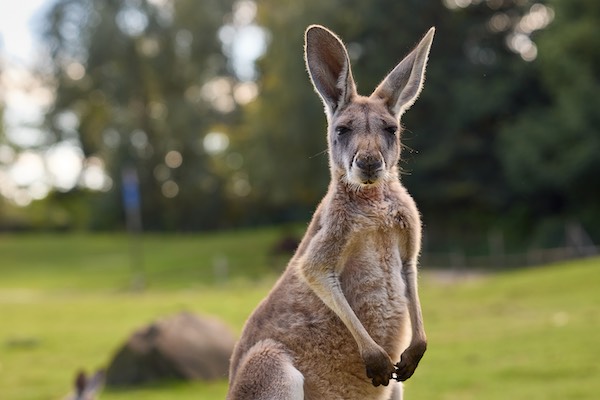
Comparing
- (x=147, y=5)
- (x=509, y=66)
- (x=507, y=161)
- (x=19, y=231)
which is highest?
(x=147, y=5)

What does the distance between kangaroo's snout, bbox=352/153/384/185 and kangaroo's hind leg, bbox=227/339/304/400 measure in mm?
827

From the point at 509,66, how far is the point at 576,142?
4.23 meters

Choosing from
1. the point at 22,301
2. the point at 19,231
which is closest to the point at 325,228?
the point at 22,301

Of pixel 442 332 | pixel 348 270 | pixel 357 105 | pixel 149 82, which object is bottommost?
pixel 442 332

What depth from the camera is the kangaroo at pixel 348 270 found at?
3.74 metres

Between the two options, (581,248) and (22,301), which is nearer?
(22,301)

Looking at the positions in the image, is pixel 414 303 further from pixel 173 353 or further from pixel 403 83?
pixel 173 353

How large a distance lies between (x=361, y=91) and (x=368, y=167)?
2421cm

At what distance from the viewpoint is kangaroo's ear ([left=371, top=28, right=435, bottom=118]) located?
3777 millimetres

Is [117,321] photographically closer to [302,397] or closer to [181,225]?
[302,397]

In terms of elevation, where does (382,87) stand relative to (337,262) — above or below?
above

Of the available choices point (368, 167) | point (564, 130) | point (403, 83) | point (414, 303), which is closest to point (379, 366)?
point (414, 303)

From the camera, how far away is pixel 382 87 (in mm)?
3871

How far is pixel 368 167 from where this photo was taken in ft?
11.6
